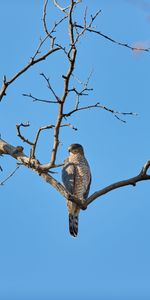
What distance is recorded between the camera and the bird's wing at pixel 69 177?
5.80m

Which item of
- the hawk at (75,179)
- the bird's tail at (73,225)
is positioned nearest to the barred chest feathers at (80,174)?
the hawk at (75,179)

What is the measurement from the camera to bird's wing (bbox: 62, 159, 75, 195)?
580 cm

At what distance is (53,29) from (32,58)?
35 cm

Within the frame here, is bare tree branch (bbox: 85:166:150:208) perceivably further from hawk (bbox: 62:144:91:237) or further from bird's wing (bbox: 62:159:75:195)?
bird's wing (bbox: 62:159:75:195)

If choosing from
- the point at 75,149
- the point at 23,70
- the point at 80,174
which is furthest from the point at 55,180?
the point at 75,149

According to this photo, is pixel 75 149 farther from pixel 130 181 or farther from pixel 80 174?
pixel 130 181

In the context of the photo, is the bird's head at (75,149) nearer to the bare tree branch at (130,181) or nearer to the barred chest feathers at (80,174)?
the barred chest feathers at (80,174)

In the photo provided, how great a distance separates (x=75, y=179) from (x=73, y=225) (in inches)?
21.4

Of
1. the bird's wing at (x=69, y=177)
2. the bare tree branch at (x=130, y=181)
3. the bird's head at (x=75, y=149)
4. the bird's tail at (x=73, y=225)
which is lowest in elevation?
the bare tree branch at (x=130, y=181)

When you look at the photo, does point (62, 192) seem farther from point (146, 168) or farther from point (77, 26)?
point (77, 26)

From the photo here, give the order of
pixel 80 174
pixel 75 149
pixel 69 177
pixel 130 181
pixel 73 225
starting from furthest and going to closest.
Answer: pixel 75 149 < pixel 80 174 < pixel 69 177 < pixel 73 225 < pixel 130 181

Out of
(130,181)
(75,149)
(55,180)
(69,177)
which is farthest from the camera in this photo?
(75,149)

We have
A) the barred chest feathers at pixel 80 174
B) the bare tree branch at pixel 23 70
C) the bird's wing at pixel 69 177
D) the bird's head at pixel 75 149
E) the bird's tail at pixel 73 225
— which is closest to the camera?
the bare tree branch at pixel 23 70

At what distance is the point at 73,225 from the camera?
570 cm
